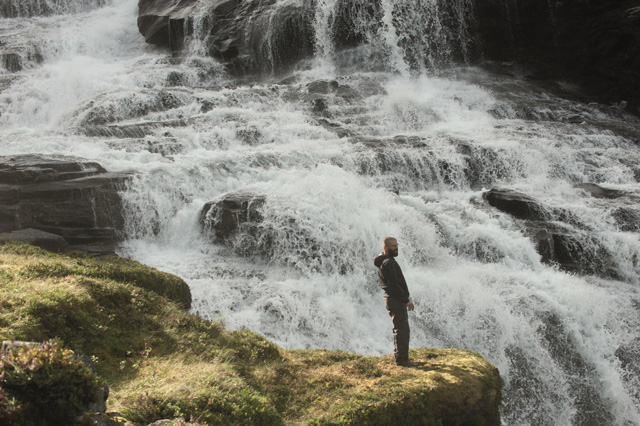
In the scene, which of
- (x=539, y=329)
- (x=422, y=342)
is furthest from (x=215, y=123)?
(x=539, y=329)

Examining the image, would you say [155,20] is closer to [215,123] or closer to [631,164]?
[215,123]

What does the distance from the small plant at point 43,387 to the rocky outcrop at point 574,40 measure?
2999 cm

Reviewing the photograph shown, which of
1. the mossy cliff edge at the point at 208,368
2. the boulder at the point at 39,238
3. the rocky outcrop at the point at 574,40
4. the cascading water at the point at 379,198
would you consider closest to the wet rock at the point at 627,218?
the cascading water at the point at 379,198

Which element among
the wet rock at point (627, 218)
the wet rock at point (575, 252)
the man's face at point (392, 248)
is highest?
the man's face at point (392, 248)

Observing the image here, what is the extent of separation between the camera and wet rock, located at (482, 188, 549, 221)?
46.3 feet

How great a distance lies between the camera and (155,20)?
32.4 meters

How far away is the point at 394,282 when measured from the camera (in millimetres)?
6492

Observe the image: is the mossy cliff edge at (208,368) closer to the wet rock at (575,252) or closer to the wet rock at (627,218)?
the wet rock at (575,252)

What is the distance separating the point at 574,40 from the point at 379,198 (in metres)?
22.2

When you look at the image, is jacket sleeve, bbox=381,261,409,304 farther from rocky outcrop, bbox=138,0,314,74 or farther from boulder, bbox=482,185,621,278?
rocky outcrop, bbox=138,0,314,74

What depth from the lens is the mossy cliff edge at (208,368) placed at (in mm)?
4902

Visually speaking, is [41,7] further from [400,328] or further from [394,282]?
[400,328]

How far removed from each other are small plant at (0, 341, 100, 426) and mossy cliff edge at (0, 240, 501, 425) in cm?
78

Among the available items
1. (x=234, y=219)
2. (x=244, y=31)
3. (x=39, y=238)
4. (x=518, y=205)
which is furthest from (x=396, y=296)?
(x=244, y=31)
